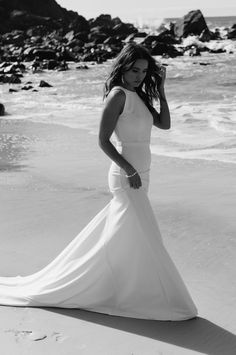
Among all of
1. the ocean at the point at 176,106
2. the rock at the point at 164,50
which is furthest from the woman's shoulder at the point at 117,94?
the rock at the point at 164,50

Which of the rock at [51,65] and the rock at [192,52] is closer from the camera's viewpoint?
the rock at [51,65]

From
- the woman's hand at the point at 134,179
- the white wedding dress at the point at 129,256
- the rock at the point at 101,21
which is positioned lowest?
the rock at the point at 101,21

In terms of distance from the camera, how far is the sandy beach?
3.60m

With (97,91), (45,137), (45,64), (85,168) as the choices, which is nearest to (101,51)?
(45,64)

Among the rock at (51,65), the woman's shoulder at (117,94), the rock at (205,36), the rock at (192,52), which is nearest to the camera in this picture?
→ the woman's shoulder at (117,94)

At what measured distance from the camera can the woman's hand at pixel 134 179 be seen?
12.0 ft

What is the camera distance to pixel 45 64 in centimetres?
3266

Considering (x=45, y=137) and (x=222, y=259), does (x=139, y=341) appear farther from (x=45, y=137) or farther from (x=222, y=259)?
(x=45, y=137)

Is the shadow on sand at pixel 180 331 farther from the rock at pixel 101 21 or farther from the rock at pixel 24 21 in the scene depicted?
the rock at pixel 101 21

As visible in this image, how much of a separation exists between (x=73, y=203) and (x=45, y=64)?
2684 centimetres

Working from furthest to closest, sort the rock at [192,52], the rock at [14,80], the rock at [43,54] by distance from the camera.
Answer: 1. the rock at [192,52]
2. the rock at [43,54]
3. the rock at [14,80]

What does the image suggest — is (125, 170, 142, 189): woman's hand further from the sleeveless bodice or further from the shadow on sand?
the shadow on sand

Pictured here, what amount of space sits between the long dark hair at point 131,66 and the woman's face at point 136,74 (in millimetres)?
23

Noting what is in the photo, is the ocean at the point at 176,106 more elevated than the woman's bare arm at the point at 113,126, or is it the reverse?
the woman's bare arm at the point at 113,126
